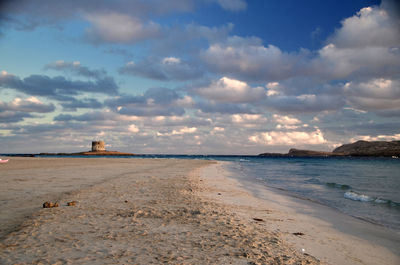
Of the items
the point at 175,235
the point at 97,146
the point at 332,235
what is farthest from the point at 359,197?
the point at 97,146

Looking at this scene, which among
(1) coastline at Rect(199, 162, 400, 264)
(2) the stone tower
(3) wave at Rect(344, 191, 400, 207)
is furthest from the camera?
(2) the stone tower

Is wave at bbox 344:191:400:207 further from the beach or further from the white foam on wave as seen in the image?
the beach

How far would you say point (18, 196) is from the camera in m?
10.1

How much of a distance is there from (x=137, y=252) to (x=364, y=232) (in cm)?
698

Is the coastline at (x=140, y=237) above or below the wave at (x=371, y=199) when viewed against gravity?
above

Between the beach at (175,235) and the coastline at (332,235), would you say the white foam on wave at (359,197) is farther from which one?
the beach at (175,235)

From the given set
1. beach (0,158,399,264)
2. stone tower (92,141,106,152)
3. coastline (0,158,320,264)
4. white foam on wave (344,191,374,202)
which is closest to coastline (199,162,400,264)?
beach (0,158,399,264)

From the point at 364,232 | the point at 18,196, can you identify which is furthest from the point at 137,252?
the point at 18,196

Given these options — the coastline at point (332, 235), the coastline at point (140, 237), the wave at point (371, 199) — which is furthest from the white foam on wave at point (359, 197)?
the coastline at point (140, 237)

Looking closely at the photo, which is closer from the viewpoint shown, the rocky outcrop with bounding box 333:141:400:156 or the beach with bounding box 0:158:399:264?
the beach with bounding box 0:158:399:264

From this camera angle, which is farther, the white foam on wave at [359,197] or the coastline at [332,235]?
the white foam on wave at [359,197]

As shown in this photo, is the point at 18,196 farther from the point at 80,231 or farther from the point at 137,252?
the point at 137,252

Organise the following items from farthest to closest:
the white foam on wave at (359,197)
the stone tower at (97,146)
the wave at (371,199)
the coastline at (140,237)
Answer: the stone tower at (97,146) → the white foam on wave at (359,197) → the wave at (371,199) → the coastline at (140,237)

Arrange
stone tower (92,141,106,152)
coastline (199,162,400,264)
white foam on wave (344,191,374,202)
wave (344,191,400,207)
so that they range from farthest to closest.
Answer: stone tower (92,141,106,152)
white foam on wave (344,191,374,202)
wave (344,191,400,207)
coastline (199,162,400,264)
